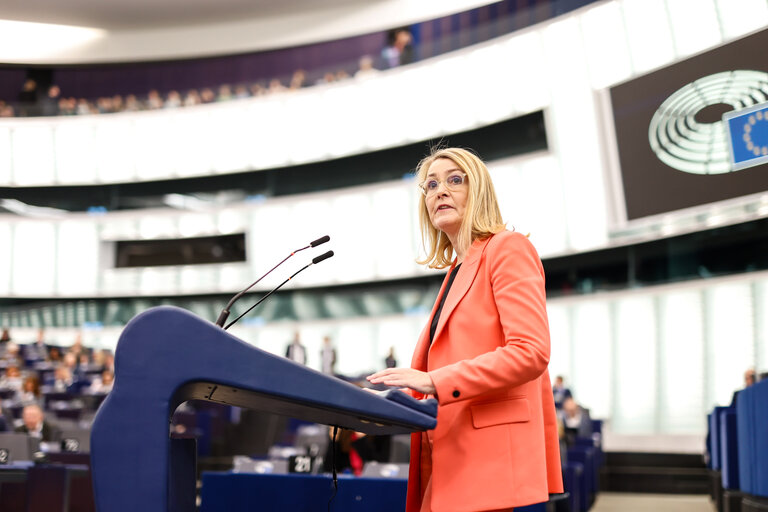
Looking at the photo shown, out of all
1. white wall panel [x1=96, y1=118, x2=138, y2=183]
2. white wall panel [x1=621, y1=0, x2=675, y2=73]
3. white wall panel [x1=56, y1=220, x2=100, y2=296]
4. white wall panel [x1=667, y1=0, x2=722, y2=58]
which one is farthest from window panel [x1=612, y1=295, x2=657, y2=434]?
white wall panel [x1=56, y1=220, x2=100, y2=296]

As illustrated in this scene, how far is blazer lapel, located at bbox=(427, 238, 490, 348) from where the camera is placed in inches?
66.4

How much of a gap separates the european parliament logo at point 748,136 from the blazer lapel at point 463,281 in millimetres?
5728

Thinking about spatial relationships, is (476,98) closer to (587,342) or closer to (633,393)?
(587,342)

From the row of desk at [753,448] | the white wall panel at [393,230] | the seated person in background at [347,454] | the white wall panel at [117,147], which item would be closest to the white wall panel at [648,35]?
the white wall panel at [393,230]

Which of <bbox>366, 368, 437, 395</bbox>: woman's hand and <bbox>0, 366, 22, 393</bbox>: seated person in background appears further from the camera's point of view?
<bbox>0, 366, 22, 393</bbox>: seated person in background

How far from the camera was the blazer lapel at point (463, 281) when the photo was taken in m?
1.69

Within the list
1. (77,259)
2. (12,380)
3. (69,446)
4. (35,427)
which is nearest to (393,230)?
(12,380)

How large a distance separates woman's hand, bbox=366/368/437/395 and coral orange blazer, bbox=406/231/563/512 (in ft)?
0.06

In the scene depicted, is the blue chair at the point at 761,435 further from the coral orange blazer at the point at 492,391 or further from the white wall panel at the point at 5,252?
the white wall panel at the point at 5,252

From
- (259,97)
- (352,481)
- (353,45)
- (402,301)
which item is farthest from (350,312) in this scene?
(352,481)

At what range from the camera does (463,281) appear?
5.61 feet

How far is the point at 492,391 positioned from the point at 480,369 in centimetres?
8

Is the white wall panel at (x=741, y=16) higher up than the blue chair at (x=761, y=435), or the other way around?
the white wall panel at (x=741, y=16)

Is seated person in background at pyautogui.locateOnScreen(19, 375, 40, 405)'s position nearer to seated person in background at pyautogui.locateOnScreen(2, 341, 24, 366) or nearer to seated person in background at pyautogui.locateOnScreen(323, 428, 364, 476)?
seated person in background at pyautogui.locateOnScreen(2, 341, 24, 366)
